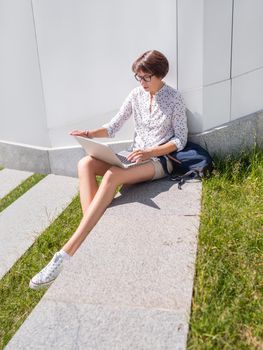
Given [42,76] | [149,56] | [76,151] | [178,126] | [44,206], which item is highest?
[149,56]

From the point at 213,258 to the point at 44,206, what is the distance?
6.95ft

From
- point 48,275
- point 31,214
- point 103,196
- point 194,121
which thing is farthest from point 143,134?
point 48,275

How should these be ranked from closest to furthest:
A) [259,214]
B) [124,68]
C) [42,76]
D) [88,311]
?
[88,311], [259,214], [124,68], [42,76]

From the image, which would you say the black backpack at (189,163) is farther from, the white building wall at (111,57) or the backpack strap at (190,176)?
the white building wall at (111,57)

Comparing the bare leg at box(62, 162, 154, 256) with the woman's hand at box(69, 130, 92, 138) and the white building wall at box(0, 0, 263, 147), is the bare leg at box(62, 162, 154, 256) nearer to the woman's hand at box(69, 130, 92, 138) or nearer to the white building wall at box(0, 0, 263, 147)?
the woman's hand at box(69, 130, 92, 138)

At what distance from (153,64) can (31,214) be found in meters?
1.75

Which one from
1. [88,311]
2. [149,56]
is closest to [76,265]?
[88,311]

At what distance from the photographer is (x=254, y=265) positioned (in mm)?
2398

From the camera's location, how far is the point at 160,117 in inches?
141

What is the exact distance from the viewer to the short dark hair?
339 cm

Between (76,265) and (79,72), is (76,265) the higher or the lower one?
the lower one

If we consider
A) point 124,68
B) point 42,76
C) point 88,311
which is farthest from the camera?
point 42,76

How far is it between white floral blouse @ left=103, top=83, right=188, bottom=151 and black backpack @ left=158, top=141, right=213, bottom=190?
0.25 ft

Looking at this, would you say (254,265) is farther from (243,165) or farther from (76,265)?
(243,165)
